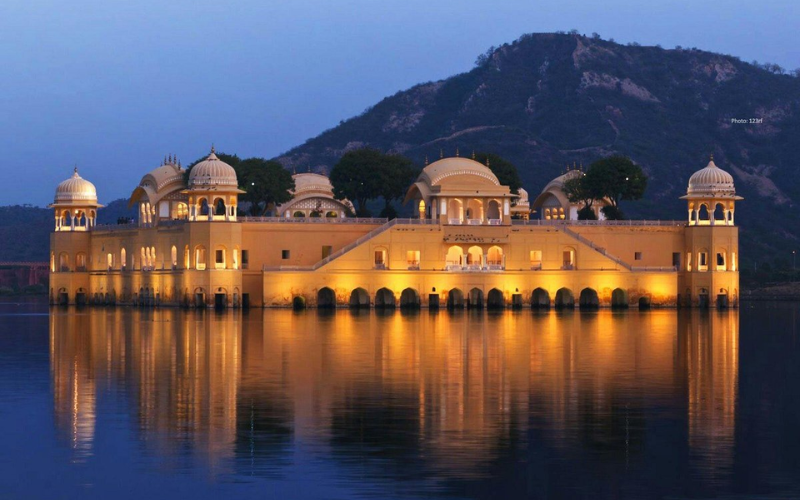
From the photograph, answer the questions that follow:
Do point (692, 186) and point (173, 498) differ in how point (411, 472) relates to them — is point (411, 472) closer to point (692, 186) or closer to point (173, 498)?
point (173, 498)

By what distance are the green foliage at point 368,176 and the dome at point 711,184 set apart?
55.7 feet

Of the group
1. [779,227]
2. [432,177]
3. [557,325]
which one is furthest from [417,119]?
[557,325]

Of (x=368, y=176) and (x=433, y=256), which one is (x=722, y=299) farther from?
(x=368, y=176)

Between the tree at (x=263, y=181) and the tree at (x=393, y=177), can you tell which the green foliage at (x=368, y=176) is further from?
the tree at (x=263, y=181)

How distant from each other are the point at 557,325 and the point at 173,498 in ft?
126

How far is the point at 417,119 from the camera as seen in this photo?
561 feet

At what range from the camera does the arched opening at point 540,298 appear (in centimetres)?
7525

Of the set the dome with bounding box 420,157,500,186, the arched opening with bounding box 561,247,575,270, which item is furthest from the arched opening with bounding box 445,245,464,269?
the arched opening with bounding box 561,247,575,270

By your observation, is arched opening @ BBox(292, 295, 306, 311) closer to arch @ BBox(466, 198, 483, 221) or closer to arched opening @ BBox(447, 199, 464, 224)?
arched opening @ BBox(447, 199, 464, 224)

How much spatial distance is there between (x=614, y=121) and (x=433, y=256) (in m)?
81.2

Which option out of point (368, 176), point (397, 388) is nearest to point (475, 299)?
point (368, 176)

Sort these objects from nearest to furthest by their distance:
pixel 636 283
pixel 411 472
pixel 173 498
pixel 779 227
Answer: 1. pixel 173 498
2. pixel 411 472
3. pixel 636 283
4. pixel 779 227

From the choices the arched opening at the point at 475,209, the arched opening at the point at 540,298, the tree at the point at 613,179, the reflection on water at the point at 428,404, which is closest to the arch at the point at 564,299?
the arched opening at the point at 540,298

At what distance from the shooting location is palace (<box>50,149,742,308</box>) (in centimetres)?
7250
